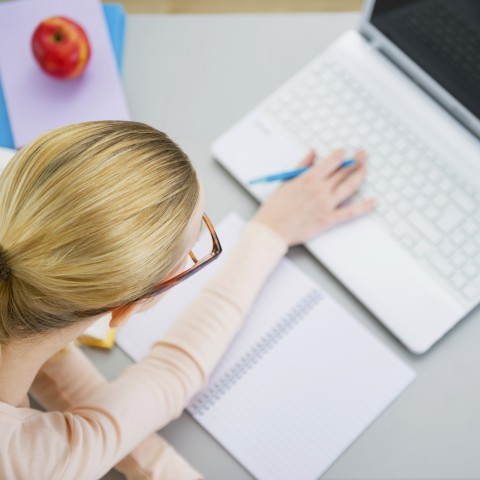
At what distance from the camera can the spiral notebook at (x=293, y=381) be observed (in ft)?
2.63

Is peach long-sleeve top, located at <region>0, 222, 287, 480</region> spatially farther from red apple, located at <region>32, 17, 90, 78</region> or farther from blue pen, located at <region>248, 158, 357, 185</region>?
red apple, located at <region>32, 17, 90, 78</region>

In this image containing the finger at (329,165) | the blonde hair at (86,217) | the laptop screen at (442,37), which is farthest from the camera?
the finger at (329,165)

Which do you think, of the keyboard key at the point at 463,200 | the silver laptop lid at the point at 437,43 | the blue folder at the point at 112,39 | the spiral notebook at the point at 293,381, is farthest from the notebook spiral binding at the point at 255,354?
the blue folder at the point at 112,39

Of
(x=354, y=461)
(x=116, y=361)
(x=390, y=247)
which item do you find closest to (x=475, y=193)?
(x=390, y=247)

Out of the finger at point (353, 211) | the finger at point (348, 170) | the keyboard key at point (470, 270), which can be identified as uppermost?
the finger at point (348, 170)

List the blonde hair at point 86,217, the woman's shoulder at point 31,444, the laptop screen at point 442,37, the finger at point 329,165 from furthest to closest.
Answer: the finger at point 329,165 → the laptop screen at point 442,37 → the woman's shoulder at point 31,444 → the blonde hair at point 86,217

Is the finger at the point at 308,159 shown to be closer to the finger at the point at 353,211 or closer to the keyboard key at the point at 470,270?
the finger at the point at 353,211

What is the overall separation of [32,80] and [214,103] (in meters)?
0.28

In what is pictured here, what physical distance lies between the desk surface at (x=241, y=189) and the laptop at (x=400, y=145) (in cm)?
3

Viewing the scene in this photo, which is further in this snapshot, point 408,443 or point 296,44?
point 296,44

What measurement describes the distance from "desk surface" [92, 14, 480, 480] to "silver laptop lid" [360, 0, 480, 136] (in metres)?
0.11

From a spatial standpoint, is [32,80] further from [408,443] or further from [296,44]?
[408,443]

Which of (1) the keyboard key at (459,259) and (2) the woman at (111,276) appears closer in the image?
(2) the woman at (111,276)

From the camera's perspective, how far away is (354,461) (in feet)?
2.63
